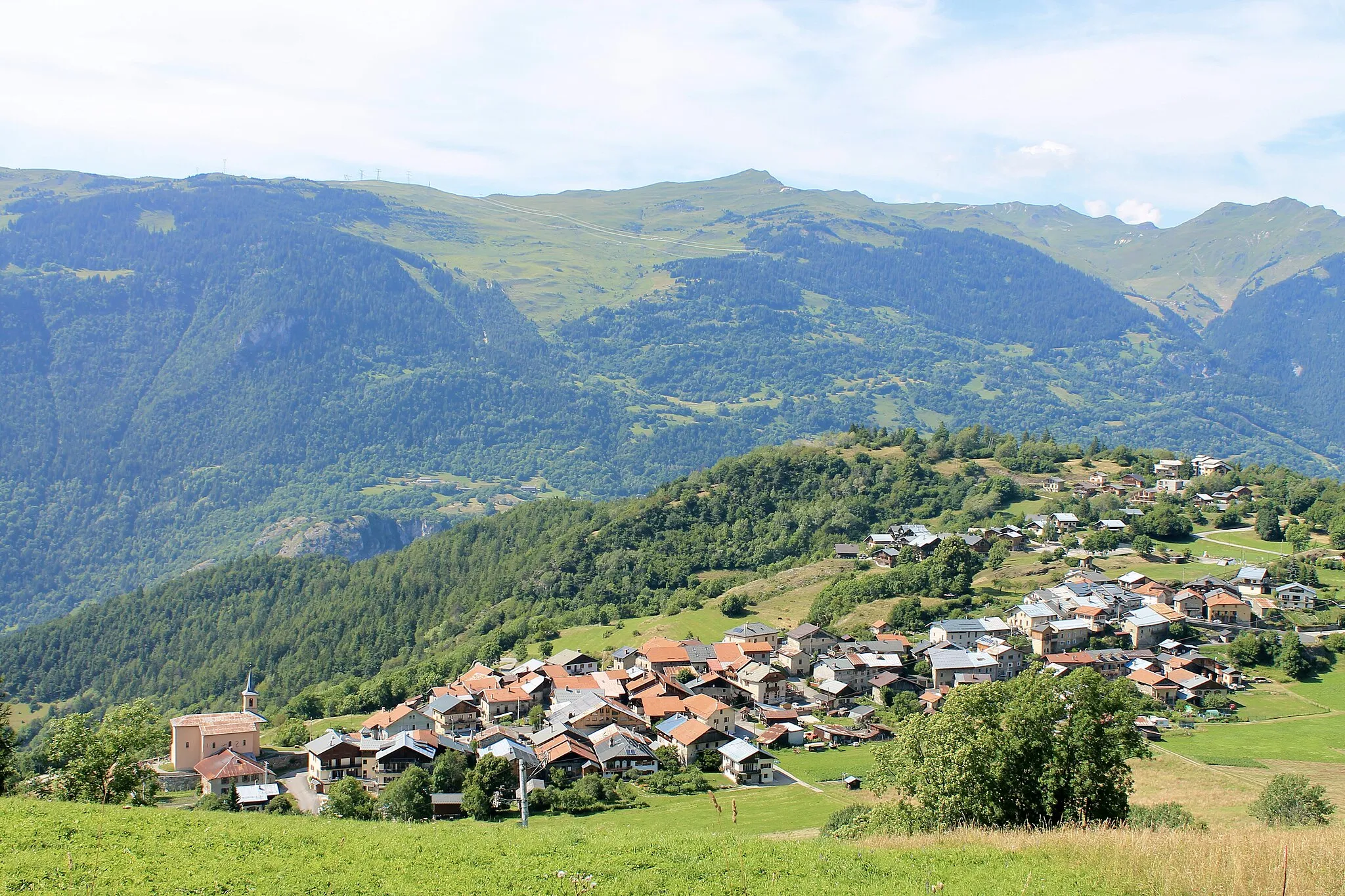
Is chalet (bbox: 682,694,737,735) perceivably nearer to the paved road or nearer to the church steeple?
the paved road

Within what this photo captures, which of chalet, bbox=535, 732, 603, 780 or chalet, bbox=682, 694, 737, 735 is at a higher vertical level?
chalet, bbox=535, 732, 603, 780

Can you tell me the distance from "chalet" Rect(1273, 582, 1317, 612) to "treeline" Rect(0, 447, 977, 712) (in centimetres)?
4266

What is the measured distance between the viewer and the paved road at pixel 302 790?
4594 cm

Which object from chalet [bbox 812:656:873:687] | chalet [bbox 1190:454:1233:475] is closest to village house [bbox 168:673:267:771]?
chalet [bbox 812:656:873:687]

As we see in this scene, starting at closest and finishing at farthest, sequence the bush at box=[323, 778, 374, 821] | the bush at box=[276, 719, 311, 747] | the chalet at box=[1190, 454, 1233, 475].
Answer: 1. the bush at box=[323, 778, 374, 821]
2. the bush at box=[276, 719, 311, 747]
3. the chalet at box=[1190, 454, 1233, 475]

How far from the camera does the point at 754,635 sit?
261ft

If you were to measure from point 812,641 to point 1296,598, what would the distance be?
33.8m

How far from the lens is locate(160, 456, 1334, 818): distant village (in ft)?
167

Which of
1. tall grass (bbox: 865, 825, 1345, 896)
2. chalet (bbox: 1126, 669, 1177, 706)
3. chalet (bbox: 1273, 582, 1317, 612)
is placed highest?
tall grass (bbox: 865, 825, 1345, 896)

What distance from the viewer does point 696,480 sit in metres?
133

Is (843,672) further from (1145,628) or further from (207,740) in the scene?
(207,740)

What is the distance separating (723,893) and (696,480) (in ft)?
374

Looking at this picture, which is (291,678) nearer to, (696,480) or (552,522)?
(552,522)

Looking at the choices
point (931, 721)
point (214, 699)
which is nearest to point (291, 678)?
point (214, 699)
